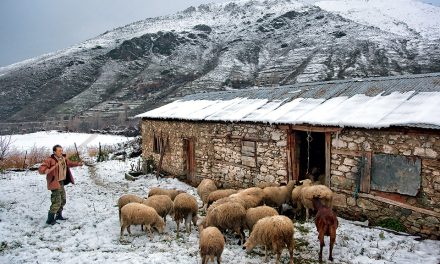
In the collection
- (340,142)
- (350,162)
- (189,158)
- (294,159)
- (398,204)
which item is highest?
(340,142)

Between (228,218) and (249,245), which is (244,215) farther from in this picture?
(249,245)

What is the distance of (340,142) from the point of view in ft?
32.0

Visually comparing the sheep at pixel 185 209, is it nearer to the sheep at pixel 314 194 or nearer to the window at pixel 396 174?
the sheep at pixel 314 194

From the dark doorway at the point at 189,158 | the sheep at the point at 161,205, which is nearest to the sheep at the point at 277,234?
the sheep at the point at 161,205

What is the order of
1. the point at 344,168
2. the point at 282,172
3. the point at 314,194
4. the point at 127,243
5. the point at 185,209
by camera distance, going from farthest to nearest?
1. the point at 282,172
2. the point at 344,168
3. the point at 314,194
4. the point at 185,209
5. the point at 127,243

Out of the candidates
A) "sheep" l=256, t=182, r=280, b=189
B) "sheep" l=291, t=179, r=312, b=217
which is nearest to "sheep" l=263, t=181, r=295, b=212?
"sheep" l=291, t=179, r=312, b=217

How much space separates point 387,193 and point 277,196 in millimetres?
2878

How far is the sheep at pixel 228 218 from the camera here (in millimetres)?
8000

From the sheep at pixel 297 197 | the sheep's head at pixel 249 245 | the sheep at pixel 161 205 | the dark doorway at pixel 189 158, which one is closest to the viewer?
the sheep's head at pixel 249 245

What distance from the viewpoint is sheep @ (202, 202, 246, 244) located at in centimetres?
800

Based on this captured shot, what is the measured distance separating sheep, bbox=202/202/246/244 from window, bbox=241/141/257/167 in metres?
4.20

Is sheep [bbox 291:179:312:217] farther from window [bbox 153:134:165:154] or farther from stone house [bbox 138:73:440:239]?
window [bbox 153:134:165:154]

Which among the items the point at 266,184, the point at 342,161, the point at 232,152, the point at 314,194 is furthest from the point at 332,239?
the point at 232,152

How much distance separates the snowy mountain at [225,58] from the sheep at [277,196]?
130 feet
